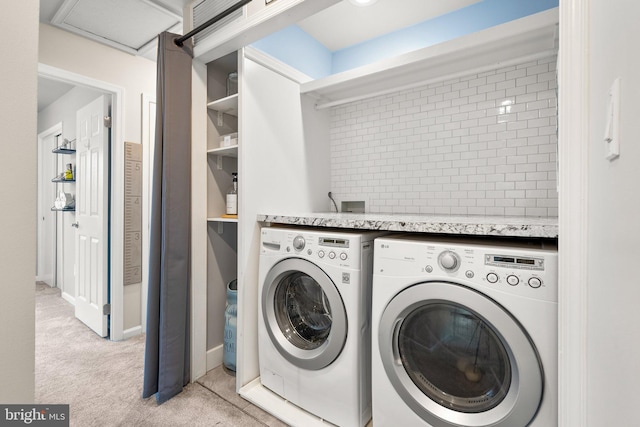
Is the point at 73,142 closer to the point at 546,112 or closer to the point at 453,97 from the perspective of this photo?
the point at 453,97

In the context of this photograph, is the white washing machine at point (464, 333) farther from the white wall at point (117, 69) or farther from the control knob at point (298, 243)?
the white wall at point (117, 69)

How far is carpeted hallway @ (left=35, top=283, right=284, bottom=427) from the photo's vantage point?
1613 millimetres

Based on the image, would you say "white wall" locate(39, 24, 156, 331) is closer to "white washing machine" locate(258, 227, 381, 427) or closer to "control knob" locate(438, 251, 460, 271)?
"white washing machine" locate(258, 227, 381, 427)

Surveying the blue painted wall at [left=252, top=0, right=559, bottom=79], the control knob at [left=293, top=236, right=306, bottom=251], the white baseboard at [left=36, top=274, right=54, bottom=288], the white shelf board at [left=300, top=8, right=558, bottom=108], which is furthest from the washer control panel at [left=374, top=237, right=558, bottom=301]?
the white baseboard at [left=36, top=274, right=54, bottom=288]

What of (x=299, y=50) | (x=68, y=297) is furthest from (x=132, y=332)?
(x=299, y=50)

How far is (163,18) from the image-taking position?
2148 millimetres

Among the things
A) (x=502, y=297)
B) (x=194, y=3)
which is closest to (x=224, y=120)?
(x=194, y=3)

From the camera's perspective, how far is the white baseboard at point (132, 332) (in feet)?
8.53

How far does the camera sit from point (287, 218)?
1740mm

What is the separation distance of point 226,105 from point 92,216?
1821 millimetres

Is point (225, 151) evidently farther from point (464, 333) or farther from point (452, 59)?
point (464, 333)

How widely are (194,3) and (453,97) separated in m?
1.80

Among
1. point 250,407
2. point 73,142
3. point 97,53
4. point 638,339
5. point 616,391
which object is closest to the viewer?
point 638,339

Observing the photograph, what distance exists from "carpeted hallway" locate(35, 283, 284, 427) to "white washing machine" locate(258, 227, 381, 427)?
266 millimetres
